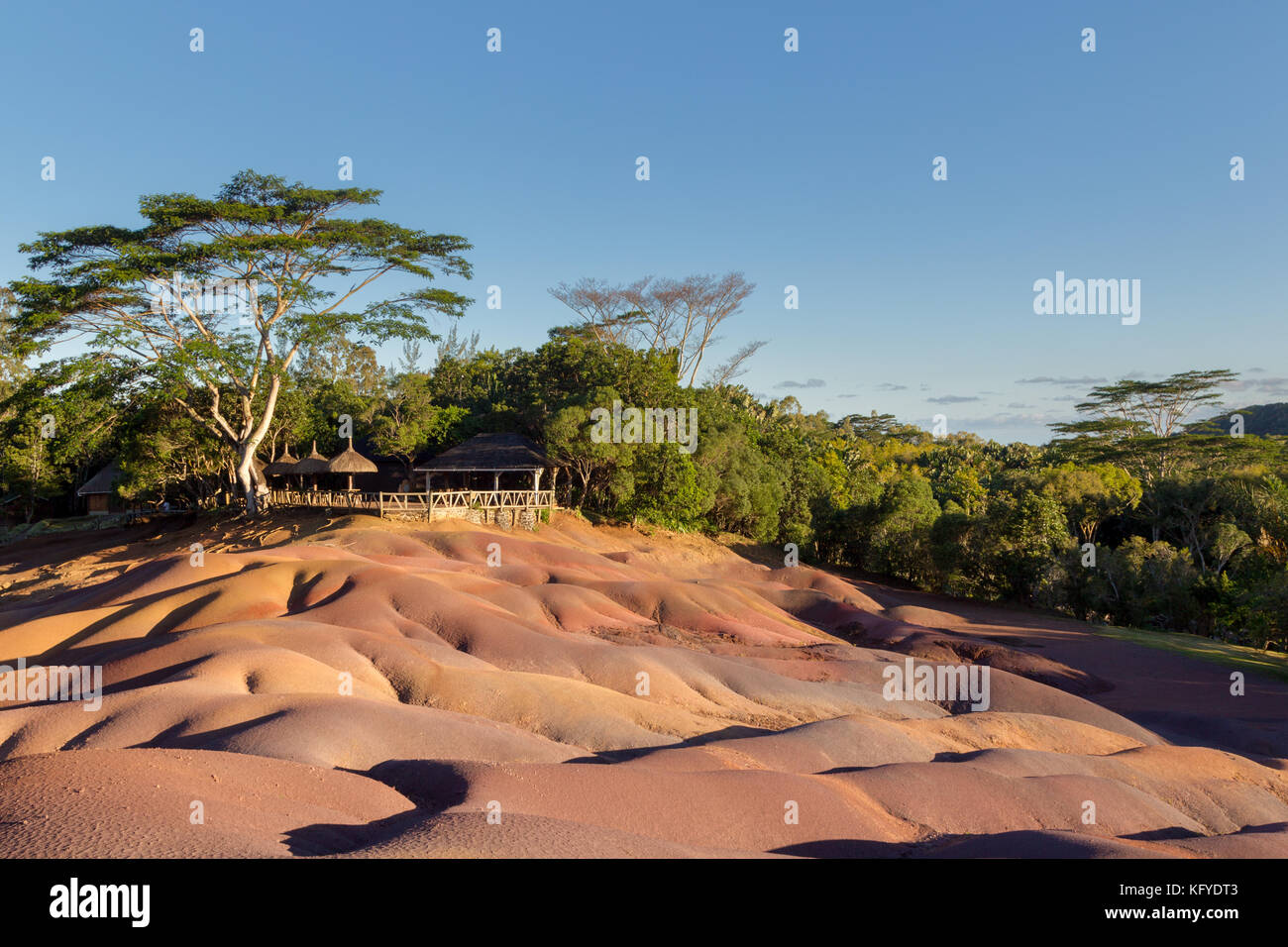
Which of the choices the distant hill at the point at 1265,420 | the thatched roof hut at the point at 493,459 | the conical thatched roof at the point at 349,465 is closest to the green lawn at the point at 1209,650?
the thatched roof hut at the point at 493,459

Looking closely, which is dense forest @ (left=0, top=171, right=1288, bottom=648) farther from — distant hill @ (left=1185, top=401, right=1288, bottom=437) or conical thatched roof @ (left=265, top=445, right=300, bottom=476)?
distant hill @ (left=1185, top=401, right=1288, bottom=437)

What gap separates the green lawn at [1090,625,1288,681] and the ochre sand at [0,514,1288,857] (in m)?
1.09

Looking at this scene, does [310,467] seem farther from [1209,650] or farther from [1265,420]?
[1265,420]

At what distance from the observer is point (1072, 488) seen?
167 ft

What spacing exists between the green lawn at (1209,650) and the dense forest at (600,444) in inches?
51.5

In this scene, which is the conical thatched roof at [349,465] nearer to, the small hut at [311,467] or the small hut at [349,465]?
the small hut at [349,465]

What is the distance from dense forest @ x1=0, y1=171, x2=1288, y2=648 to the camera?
34844mm

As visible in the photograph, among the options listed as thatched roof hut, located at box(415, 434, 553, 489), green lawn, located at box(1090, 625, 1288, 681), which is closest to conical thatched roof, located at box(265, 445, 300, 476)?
thatched roof hut, located at box(415, 434, 553, 489)

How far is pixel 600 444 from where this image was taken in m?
42.0

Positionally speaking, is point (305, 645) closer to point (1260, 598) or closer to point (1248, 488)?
point (1260, 598)

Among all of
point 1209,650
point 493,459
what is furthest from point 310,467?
point 1209,650

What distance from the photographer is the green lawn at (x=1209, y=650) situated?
28.4 meters
